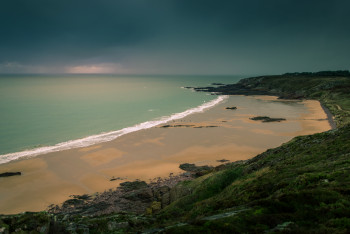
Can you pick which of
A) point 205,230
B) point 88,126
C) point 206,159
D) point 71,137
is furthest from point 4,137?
point 205,230

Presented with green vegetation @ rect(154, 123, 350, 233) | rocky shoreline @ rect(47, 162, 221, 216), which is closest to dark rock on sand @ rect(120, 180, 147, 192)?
rocky shoreline @ rect(47, 162, 221, 216)

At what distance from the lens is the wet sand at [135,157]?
81.6 feet

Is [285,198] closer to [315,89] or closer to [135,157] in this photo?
[135,157]

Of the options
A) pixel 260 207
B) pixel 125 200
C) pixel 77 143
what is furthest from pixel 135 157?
pixel 260 207

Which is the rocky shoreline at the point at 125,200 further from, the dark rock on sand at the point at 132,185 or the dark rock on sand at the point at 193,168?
the dark rock on sand at the point at 193,168

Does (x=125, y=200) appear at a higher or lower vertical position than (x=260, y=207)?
lower

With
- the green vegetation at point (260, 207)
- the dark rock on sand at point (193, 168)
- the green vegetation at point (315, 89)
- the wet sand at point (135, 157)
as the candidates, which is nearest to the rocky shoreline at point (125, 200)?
the green vegetation at point (260, 207)

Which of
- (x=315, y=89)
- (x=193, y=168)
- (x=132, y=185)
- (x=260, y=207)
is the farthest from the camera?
(x=315, y=89)

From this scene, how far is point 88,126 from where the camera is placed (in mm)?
55188

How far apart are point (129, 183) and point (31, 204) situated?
9.56m

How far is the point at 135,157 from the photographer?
113 ft

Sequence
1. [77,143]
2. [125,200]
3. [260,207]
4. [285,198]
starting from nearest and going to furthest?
[260,207]
[285,198]
[125,200]
[77,143]

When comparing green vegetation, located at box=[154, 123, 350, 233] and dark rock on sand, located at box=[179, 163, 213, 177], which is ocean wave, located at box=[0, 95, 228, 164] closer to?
dark rock on sand, located at box=[179, 163, 213, 177]

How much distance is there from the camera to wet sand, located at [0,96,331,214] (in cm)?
2486
